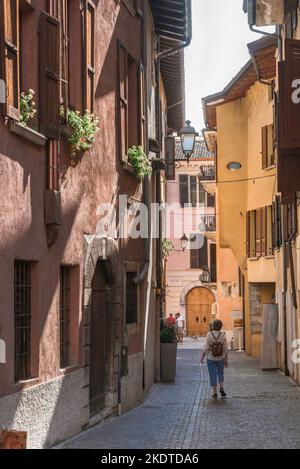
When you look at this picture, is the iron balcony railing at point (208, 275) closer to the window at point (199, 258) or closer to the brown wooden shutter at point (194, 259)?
the window at point (199, 258)

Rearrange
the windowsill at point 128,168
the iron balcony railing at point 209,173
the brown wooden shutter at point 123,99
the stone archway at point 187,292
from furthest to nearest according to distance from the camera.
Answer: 1. the stone archway at point 187,292
2. the iron balcony railing at point 209,173
3. the windowsill at point 128,168
4. the brown wooden shutter at point 123,99

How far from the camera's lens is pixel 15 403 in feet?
32.1

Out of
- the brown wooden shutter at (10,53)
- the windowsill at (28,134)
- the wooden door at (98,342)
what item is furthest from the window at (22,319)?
the wooden door at (98,342)

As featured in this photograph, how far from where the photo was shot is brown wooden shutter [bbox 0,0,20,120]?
9.47 metres

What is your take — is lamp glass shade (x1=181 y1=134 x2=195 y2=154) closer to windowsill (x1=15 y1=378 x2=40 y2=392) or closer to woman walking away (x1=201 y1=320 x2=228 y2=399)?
woman walking away (x1=201 y1=320 x2=228 y2=399)

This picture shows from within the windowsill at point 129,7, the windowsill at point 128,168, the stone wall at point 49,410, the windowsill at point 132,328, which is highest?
the windowsill at point 129,7

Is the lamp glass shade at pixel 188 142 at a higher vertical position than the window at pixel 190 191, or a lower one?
lower

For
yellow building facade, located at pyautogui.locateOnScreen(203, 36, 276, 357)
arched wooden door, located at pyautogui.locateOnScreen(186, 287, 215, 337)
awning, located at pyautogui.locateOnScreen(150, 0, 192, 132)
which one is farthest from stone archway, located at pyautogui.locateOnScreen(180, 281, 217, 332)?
awning, located at pyautogui.locateOnScreen(150, 0, 192, 132)

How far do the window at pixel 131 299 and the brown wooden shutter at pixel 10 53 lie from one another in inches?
290

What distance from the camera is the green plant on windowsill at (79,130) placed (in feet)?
39.9

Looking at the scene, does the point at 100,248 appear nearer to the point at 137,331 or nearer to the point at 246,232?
the point at 137,331

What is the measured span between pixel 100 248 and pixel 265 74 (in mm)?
15367

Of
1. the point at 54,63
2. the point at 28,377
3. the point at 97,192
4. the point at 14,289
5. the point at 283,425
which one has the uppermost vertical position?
the point at 54,63

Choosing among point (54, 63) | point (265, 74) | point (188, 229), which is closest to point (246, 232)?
point (265, 74)
